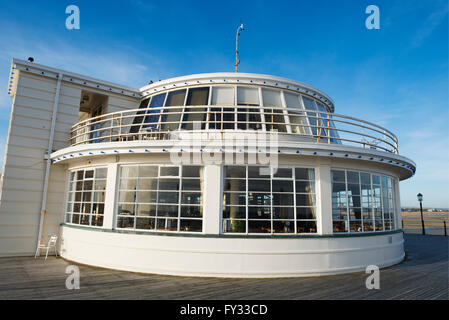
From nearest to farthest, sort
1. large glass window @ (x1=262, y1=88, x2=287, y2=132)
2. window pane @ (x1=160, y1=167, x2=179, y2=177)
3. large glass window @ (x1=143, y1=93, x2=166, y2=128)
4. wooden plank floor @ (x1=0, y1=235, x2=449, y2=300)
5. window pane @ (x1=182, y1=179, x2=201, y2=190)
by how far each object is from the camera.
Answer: wooden plank floor @ (x1=0, y1=235, x2=449, y2=300) < window pane @ (x1=182, y1=179, x2=201, y2=190) < window pane @ (x1=160, y1=167, x2=179, y2=177) < large glass window @ (x1=262, y1=88, x2=287, y2=132) < large glass window @ (x1=143, y1=93, x2=166, y2=128)

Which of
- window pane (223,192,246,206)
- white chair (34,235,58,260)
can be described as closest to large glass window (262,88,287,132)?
window pane (223,192,246,206)

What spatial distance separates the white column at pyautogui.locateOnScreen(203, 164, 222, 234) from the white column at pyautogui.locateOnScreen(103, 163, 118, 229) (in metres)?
3.05

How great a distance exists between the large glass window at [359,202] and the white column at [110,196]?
694 centimetres

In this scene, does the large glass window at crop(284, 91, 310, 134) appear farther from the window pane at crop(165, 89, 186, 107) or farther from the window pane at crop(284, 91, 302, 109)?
the window pane at crop(165, 89, 186, 107)

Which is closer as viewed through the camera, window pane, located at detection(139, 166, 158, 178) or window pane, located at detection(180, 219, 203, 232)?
window pane, located at detection(180, 219, 203, 232)

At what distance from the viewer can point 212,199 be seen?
26.7ft

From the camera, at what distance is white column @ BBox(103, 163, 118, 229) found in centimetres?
884

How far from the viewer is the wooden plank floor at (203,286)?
618cm

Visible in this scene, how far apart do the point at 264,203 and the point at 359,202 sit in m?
3.35

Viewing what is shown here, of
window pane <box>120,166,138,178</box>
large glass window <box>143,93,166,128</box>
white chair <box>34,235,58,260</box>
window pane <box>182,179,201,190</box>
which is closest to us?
window pane <box>182,179,201,190</box>

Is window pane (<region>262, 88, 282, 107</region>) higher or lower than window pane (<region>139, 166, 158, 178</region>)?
higher
